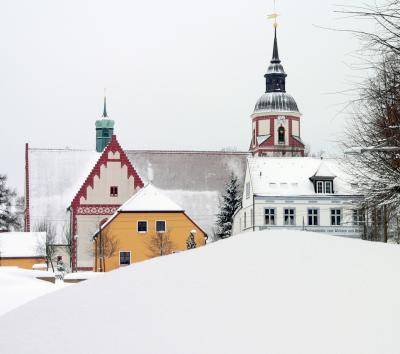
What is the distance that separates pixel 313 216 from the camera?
206ft

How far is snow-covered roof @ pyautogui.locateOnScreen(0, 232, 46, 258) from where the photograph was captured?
64.2m

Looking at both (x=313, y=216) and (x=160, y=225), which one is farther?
(x=313, y=216)

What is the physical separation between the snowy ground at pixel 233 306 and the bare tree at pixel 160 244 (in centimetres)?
5424

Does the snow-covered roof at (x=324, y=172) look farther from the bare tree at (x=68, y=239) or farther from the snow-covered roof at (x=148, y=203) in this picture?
the bare tree at (x=68, y=239)

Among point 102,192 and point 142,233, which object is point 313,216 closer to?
point 142,233

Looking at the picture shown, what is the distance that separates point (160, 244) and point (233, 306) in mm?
55427

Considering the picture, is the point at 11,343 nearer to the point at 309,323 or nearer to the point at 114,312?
the point at 114,312

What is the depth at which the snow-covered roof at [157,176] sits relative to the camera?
77.1 m

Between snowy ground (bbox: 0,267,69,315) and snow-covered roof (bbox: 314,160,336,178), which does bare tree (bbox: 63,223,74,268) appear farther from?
snowy ground (bbox: 0,267,69,315)

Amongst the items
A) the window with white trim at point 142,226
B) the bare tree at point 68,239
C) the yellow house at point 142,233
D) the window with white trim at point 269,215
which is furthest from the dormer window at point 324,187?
the bare tree at point 68,239

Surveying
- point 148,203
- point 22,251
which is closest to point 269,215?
point 148,203

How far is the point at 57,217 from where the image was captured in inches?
2963

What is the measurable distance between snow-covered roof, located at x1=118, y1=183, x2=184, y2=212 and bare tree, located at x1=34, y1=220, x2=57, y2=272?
598 centimetres

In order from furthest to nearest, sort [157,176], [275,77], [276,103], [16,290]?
[275,77], [276,103], [157,176], [16,290]
